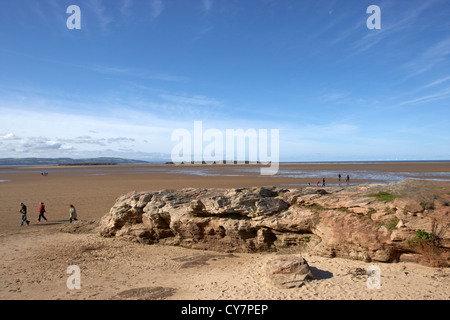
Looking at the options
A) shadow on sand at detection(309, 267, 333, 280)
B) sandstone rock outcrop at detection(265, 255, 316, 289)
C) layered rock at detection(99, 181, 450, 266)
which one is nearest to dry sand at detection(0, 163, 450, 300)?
shadow on sand at detection(309, 267, 333, 280)

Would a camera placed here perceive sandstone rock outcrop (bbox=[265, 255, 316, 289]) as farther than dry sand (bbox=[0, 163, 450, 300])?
Yes

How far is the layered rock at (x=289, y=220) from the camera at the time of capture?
35.0 ft

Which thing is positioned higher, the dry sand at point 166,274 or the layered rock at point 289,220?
the layered rock at point 289,220

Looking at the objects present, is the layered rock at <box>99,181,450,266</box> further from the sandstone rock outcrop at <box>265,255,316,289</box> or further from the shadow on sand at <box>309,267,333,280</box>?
the sandstone rock outcrop at <box>265,255,316,289</box>

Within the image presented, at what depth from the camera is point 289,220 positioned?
1325 centimetres

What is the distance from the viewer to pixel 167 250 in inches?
595

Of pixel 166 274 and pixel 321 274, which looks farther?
pixel 166 274

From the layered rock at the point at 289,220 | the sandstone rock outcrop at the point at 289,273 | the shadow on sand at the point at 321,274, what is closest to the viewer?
the sandstone rock outcrop at the point at 289,273

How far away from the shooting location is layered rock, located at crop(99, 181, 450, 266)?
10664mm

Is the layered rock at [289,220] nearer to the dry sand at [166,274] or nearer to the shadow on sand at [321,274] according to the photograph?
the dry sand at [166,274]

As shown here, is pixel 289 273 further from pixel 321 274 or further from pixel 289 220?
pixel 289 220

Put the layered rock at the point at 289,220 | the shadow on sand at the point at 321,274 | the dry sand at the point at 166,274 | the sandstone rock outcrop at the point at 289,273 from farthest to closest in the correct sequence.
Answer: the layered rock at the point at 289,220
the shadow on sand at the point at 321,274
the sandstone rock outcrop at the point at 289,273
the dry sand at the point at 166,274

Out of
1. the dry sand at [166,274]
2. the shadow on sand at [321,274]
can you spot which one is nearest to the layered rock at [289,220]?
the dry sand at [166,274]

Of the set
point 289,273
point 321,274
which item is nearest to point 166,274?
point 289,273
